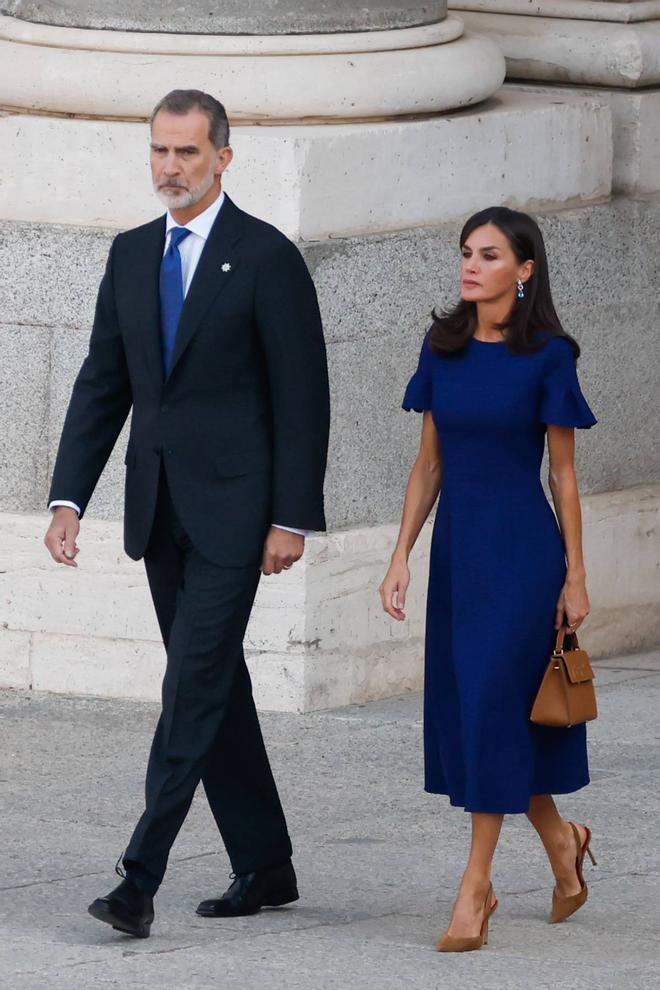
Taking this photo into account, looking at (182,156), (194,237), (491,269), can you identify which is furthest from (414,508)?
(182,156)

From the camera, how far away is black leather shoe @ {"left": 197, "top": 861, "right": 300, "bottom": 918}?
5.66m

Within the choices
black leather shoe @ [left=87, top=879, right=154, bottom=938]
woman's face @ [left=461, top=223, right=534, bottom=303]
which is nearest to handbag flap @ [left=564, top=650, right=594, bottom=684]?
woman's face @ [left=461, top=223, right=534, bottom=303]

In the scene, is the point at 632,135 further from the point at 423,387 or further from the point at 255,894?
the point at 255,894

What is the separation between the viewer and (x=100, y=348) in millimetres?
5625

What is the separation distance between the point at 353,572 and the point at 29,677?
1.13m

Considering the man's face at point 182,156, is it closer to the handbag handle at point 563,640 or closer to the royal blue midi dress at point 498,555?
the royal blue midi dress at point 498,555

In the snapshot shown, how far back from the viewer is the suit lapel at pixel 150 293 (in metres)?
5.51

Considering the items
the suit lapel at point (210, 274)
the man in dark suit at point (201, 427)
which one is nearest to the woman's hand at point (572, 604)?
the man in dark suit at point (201, 427)

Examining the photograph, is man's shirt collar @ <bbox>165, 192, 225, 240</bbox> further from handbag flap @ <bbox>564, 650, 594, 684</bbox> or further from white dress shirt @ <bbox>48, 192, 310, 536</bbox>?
handbag flap @ <bbox>564, 650, 594, 684</bbox>

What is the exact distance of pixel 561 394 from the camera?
538 cm

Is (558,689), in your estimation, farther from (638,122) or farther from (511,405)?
(638,122)

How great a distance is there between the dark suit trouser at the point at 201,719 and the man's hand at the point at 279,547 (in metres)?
0.05

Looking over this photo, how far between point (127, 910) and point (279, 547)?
862mm

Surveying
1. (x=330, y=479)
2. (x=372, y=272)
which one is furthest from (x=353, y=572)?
(x=372, y=272)
